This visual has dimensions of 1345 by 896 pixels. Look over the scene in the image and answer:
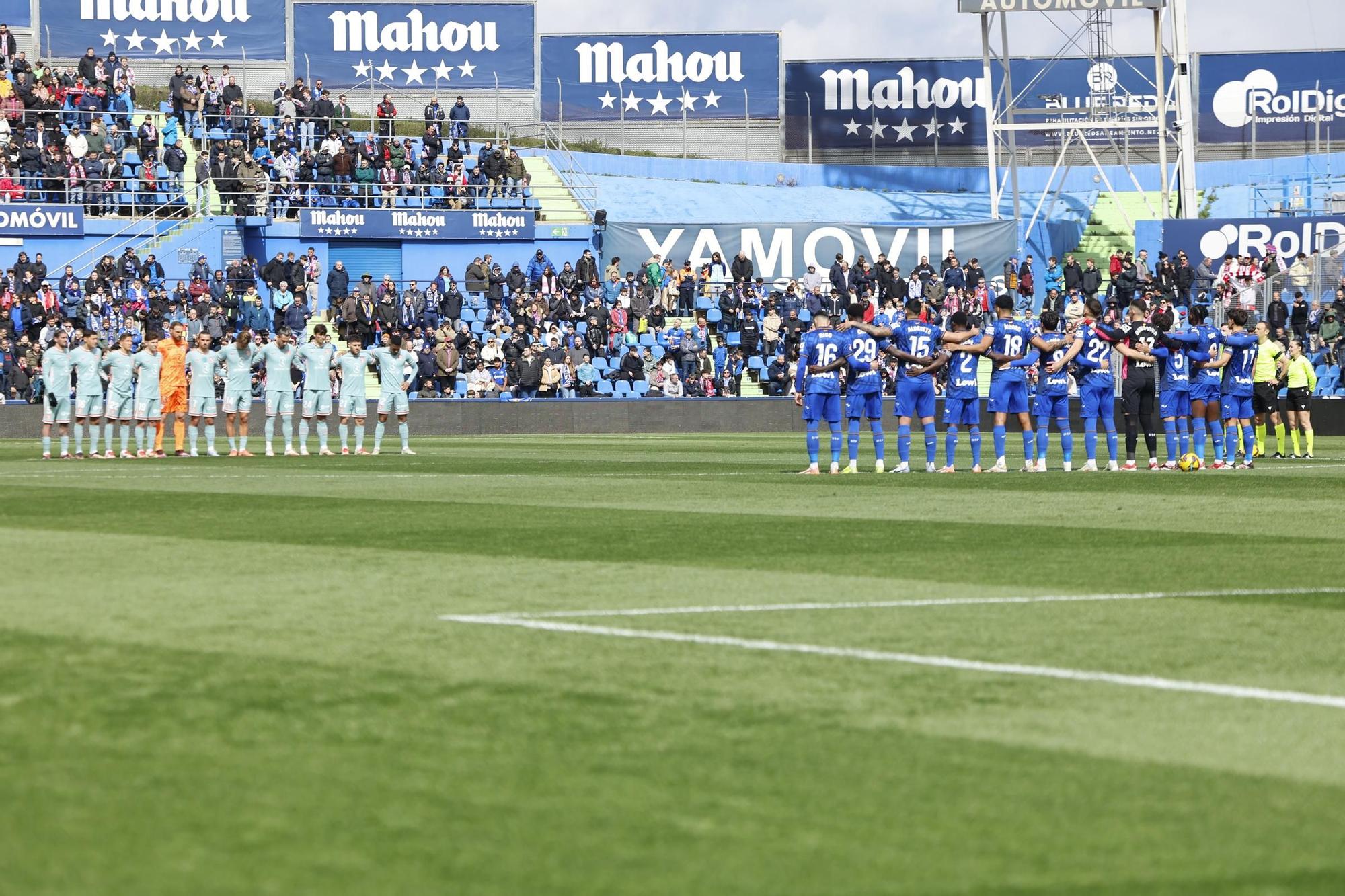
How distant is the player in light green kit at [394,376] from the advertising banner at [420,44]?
31.4m

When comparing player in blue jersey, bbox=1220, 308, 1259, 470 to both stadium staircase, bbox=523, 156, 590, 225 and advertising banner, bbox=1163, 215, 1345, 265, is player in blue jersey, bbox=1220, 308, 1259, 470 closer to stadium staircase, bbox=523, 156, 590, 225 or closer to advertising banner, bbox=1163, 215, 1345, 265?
advertising banner, bbox=1163, 215, 1345, 265

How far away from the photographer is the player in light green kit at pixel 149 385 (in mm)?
26578

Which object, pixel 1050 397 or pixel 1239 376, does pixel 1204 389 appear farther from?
pixel 1050 397

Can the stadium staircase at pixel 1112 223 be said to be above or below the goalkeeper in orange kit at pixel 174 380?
above

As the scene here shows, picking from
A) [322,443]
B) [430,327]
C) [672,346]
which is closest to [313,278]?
[430,327]

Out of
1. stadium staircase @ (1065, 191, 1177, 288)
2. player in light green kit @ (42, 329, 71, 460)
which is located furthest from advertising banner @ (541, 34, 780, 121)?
player in light green kit @ (42, 329, 71, 460)

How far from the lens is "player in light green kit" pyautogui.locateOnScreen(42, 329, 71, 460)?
86.4ft

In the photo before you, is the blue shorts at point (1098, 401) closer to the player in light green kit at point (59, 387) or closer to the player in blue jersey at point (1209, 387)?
the player in blue jersey at point (1209, 387)

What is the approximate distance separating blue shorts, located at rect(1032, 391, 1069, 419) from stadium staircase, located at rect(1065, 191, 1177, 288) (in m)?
32.4

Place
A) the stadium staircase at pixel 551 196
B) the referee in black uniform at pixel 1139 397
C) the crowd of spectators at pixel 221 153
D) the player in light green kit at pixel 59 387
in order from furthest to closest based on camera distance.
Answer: the stadium staircase at pixel 551 196 < the crowd of spectators at pixel 221 153 < the player in light green kit at pixel 59 387 < the referee in black uniform at pixel 1139 397

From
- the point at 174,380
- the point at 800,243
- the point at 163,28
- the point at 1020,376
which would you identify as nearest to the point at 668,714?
the point at 1020,376

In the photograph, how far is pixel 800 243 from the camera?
5000cm

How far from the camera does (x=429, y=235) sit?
46.0m

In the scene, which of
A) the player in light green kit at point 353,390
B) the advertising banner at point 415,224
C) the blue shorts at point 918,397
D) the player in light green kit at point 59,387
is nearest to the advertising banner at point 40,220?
the advertising banner at point 415,224
